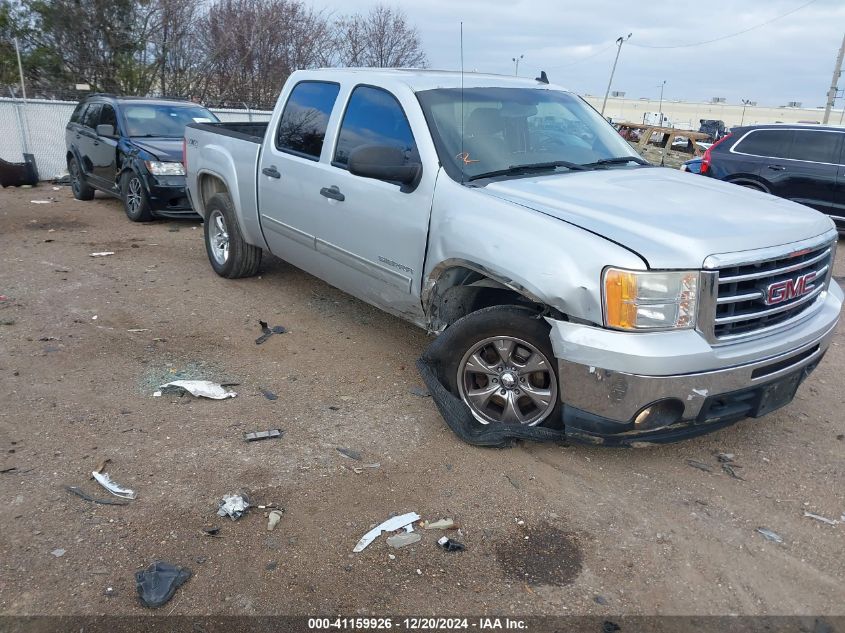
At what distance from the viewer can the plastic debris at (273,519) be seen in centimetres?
305

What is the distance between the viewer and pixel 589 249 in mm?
3119

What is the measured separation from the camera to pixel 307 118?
520cm

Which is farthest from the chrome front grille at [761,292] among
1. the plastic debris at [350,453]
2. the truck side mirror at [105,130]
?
the truck side mirror at [105,130]

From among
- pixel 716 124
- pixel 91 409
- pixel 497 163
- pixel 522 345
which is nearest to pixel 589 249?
pixel 522 345

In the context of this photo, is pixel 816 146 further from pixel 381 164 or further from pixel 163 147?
pixel 163 147

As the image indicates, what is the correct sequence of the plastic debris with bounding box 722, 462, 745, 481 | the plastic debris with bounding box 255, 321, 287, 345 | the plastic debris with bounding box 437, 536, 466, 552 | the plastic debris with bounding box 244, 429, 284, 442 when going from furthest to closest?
the plastic debris with bounding box 255, 321, 287, 345, the plastic debris with bounding box 244, 429, 284, 442, the plastic debris with bounding box 722, 462, 745, 481, the plastic debris with bounding box 437, 536, 466, 552

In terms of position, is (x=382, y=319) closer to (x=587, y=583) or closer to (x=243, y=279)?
(x=243, y=279)

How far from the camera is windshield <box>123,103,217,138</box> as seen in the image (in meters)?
9.80

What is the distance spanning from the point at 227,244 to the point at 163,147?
3.52 meters

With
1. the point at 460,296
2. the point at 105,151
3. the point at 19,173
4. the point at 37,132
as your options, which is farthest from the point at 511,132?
the point at 37,132

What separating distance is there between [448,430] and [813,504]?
1.92 m

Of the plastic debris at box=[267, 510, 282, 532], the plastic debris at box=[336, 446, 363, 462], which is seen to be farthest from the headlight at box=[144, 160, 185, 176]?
the plastic debris at box=[267, 510, 282, 532]

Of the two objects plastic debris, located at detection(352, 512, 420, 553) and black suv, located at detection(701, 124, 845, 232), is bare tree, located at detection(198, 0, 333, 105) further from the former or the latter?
plastic debris, located at detection(352, 512, 420, 553)

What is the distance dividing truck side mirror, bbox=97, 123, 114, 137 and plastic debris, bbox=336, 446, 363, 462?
775 cm
